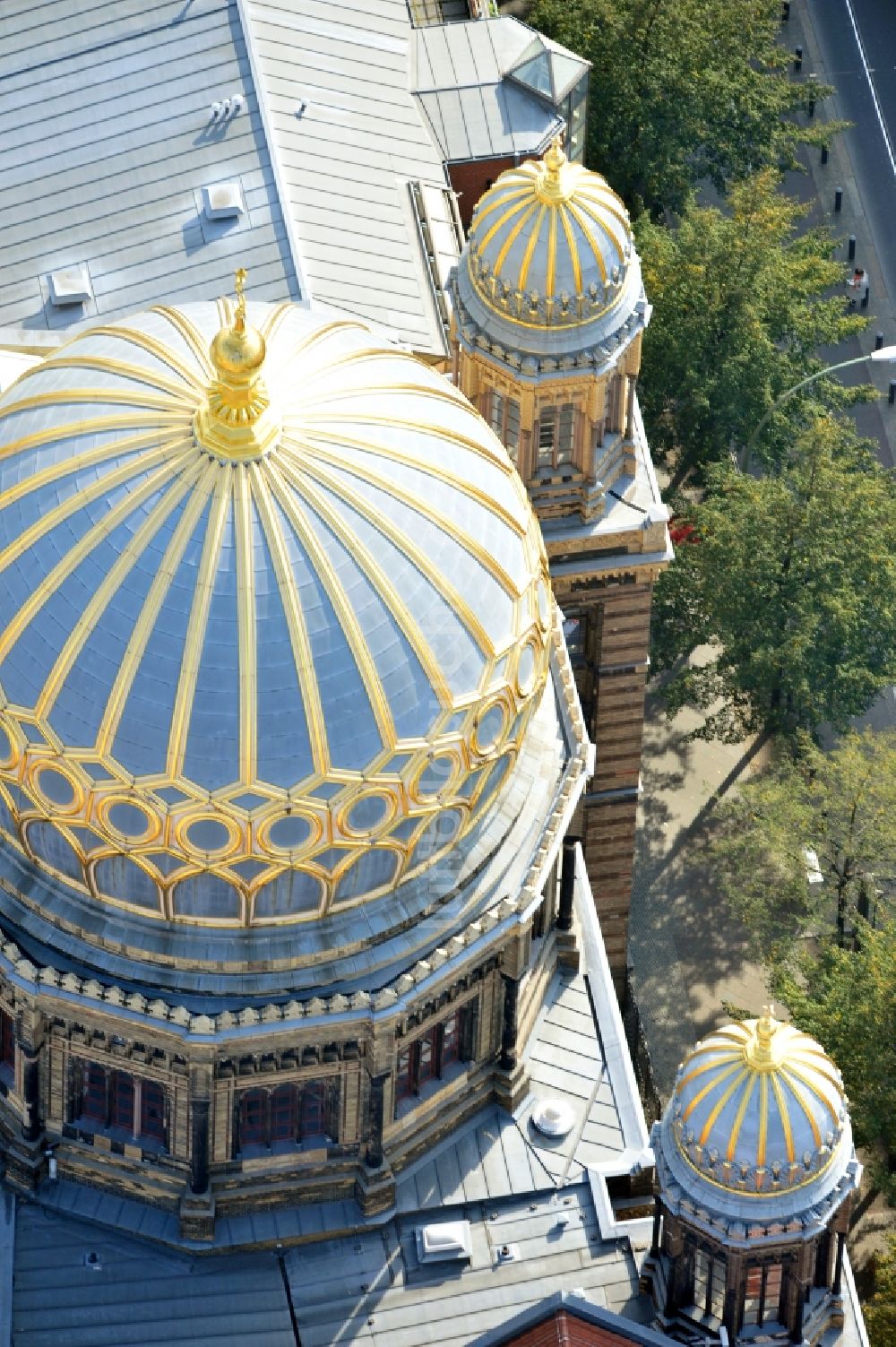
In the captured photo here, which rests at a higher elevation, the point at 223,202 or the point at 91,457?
the point at 223,202

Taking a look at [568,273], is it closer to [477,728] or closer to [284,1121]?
[477,728]

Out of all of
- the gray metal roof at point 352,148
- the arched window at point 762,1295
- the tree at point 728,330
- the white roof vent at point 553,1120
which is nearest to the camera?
the arched window at point 762,1295

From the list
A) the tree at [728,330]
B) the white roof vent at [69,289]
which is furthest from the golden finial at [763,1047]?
the tree at [728,330]

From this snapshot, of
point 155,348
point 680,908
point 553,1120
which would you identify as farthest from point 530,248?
point 680,908

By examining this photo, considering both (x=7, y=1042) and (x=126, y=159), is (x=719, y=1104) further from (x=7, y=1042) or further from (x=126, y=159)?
(x=126, y=159)

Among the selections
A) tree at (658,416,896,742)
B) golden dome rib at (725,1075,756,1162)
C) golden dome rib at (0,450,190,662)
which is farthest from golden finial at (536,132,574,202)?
golden dome rib at (725,1075,756,1162)

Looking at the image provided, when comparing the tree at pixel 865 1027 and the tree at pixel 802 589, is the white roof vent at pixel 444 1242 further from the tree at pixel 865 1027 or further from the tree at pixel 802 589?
the tree at pixel 802 589

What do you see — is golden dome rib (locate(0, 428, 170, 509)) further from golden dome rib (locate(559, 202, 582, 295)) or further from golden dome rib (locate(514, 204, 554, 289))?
golden dome rib (locate(559, 202, 582, 295))

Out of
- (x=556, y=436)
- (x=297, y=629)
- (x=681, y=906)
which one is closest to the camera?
(x=297, y=629)
